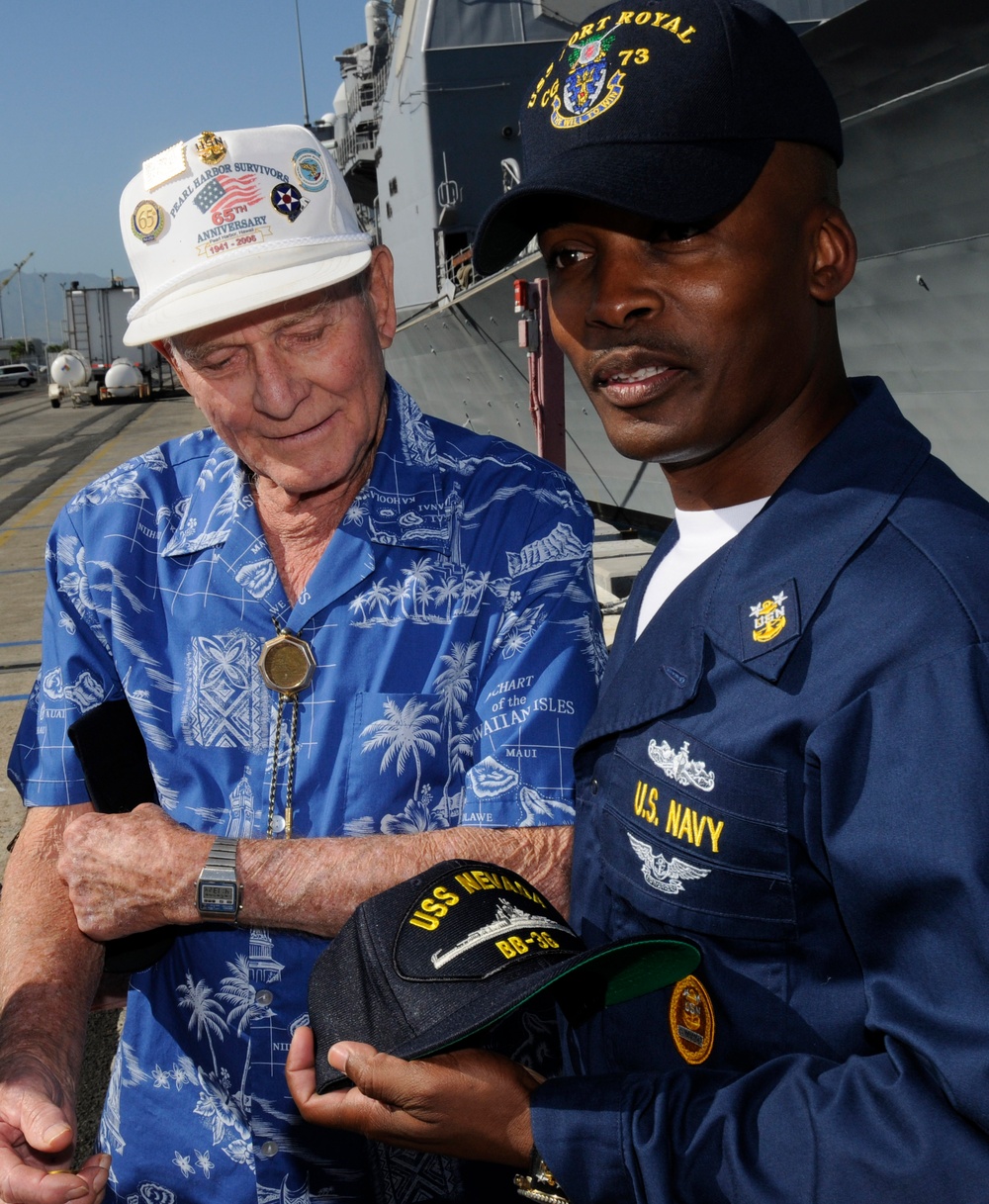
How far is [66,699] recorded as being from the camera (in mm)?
1768

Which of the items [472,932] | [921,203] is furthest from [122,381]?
[472,932]

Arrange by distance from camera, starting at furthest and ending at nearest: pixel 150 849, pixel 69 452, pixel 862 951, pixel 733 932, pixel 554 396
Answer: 1. pixel 69 452
2. pixel 554 396
3. pixel 150 849
4. pixel 733 932
5. pixel 862 951

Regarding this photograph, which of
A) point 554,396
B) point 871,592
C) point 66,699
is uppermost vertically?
point 871,592

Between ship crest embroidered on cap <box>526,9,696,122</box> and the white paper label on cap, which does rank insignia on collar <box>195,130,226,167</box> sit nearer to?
the white paper label on cap

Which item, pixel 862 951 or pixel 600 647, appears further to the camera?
pixel 600 647

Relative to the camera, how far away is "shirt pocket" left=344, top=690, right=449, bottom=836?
1608 mm

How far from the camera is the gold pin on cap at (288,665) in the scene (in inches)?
64.7

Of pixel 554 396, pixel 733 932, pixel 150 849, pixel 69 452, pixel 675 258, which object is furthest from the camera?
pixel 69 452

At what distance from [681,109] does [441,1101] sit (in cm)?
→ 116

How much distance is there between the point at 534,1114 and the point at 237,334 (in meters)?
1.26

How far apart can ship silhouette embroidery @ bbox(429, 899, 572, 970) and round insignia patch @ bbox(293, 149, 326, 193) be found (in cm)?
117

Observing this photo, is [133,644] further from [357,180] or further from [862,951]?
[357,180]

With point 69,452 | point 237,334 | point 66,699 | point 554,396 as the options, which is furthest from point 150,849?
point 69,452

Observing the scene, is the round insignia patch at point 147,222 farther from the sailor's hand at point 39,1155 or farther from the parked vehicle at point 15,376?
the parked vehicle at point 15,376
